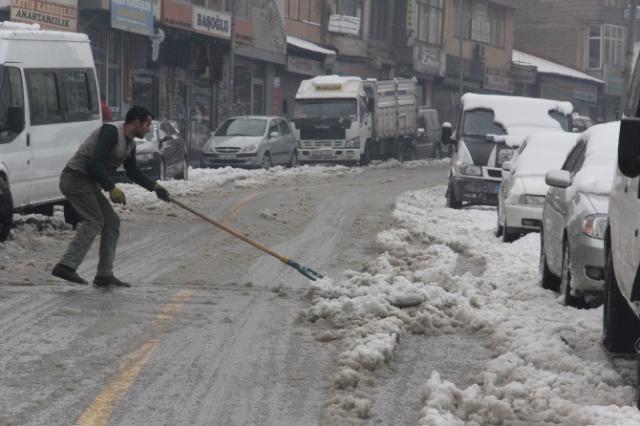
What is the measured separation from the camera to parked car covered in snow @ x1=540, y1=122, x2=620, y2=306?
31.0 ft

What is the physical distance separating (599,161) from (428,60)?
52.8 m

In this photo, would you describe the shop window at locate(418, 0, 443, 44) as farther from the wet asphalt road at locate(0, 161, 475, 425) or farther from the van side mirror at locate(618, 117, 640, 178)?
the van side mirror at locate(618, 117, 640, 178)

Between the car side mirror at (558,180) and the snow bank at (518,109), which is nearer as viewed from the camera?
the car side mirror at (558,180)

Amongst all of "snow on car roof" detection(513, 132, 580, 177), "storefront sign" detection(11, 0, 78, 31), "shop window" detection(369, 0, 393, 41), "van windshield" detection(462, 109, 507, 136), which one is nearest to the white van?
"snow on car roof" detection(513, 132, 580, 177)

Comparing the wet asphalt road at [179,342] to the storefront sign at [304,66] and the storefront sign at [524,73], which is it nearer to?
the storefront sign at [304,66]

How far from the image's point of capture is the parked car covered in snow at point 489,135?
2231 centimetres

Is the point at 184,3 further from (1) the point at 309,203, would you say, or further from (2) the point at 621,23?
(2) the point at 621,23

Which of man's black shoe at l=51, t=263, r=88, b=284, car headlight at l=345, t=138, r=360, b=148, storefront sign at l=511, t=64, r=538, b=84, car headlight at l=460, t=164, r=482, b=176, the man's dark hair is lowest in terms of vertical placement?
car headlight at l=345, t=138, r=360, b=148

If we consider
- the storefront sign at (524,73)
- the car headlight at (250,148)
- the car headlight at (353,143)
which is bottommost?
the car headlight at (353,143)

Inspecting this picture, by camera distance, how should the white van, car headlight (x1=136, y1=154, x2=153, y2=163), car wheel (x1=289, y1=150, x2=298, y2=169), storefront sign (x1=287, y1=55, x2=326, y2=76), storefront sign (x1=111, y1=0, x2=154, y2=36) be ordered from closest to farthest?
the white van → car headlight (x1=136, y1=154, x2=153, y2=163) → storefront sign (x1=111, y1=0, x2=154, y2=36) → car wheel (x1=289, y1=150, x2=298, y2=169) → storefront sign (x1=287, y1=55, x2=326, y2=76)

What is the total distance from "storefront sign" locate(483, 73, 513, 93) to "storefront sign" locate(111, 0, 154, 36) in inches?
1417

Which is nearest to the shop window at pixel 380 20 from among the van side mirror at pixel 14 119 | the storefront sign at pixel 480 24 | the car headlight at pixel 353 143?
the storefront sign at pixel 480 24

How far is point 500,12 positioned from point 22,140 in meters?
62.9

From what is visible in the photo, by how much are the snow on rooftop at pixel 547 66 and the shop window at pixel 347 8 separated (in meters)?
20.0
